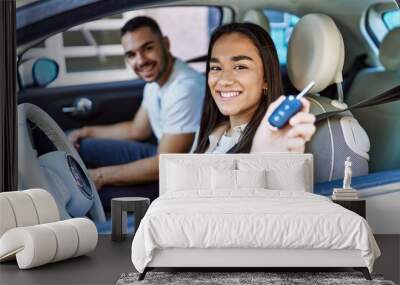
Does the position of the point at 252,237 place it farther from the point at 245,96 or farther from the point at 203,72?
the point at 203,72

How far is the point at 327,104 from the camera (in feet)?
25.7

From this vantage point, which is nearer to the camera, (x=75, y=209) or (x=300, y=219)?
(x=300, y=219)

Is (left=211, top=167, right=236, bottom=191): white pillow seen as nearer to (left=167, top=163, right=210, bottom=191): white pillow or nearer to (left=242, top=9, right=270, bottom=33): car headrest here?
(left=167, top=163, right=210, bottom=191): white pillow

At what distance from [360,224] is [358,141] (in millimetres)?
2539

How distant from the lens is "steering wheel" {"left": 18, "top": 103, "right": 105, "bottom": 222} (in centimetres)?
795

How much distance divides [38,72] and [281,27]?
2.51 metres

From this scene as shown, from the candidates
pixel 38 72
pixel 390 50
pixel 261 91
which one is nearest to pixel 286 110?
pixel 261 91

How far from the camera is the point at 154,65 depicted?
7.91 metres

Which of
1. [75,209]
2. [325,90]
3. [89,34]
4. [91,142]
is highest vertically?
[89,34]

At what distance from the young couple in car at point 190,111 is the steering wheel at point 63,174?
0.10 m

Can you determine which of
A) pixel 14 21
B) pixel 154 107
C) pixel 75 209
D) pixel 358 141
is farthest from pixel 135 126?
pixel 358 141

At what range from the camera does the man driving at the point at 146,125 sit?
790 centimetres

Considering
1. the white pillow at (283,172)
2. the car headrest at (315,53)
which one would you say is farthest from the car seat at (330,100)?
the white pillow at (283,172)

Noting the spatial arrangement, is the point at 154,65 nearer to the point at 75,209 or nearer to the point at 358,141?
the point at 75,209
